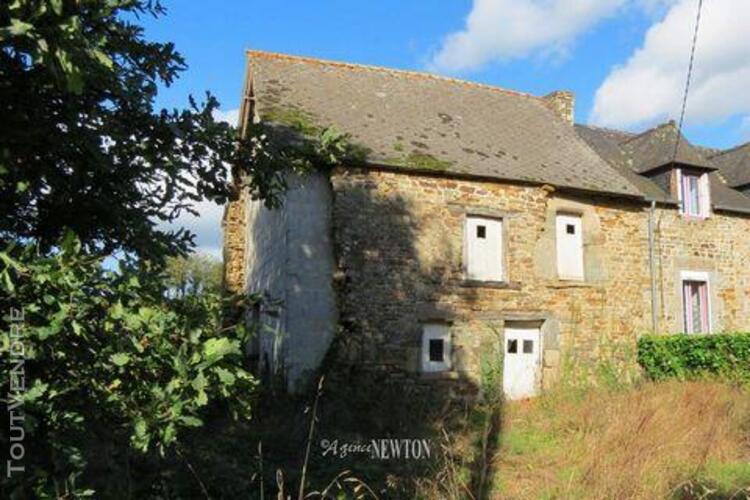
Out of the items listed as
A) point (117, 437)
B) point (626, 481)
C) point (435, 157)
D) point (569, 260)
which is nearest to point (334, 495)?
point (626, 481)

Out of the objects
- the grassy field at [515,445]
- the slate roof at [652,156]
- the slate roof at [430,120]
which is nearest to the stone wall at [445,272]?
the slate roof at [430,120]

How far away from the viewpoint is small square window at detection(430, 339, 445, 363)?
13.5 metres

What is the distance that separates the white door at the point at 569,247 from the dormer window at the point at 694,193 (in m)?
3.48

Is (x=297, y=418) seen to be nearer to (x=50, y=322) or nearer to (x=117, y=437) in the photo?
(x=117, y=437)

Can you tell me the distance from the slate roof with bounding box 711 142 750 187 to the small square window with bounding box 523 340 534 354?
29.2 ft

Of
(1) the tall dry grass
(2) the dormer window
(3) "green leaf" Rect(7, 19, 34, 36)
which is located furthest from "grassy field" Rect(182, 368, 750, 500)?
(2) the dormer window

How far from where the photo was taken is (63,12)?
3.53 m

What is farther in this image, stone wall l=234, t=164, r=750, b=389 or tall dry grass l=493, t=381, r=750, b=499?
stone wall l=234, t=164, r=750, b=389

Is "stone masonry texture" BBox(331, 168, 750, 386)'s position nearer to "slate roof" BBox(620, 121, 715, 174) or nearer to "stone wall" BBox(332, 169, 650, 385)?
"stone wall" BBox(332, 169, 650, 385)

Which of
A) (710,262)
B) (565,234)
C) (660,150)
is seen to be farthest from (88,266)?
(660,150)

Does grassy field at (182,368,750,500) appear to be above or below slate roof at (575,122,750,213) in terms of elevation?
below

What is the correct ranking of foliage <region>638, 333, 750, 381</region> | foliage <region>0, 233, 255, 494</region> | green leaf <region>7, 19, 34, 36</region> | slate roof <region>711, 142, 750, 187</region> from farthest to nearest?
slate roof <region>711, 142, 750, 187</region> < foliage <region>638, 333, 750, 381</region> < foliage <region>0, 233, 255, 494</region> < green leaf <region>7, 19, 34, 36</region>

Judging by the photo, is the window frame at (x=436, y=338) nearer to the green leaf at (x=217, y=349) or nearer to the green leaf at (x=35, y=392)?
the green leaf at (x=217, y=349)

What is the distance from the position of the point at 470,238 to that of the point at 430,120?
11.0 ft
